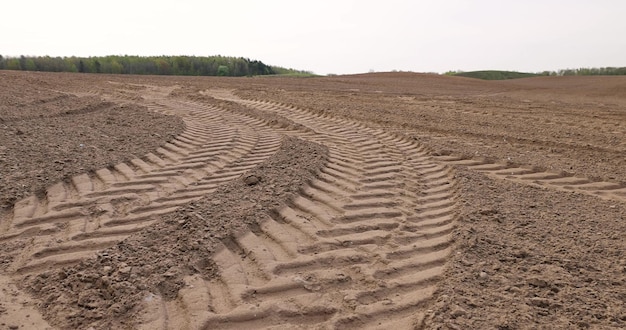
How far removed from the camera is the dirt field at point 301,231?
2.26 metres

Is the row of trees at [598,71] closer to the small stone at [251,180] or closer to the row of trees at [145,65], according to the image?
the row of trees at [145,65]

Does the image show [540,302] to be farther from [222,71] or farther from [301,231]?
[222,71]

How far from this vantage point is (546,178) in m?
4.60

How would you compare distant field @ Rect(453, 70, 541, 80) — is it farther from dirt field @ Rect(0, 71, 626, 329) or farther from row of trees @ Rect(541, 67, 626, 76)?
dirt field @ Rect(0, 71, 626, 329)

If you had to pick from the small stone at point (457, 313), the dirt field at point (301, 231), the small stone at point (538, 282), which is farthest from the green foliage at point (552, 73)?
the small stone at point (457, 313)

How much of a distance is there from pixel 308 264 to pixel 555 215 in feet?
6.48

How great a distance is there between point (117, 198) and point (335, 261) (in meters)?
1.79

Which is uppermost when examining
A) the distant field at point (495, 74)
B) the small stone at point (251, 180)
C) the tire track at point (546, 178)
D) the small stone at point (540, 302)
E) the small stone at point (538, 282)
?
the distant field at point (495, 74)

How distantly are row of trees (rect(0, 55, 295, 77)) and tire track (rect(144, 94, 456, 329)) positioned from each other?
80.7ft

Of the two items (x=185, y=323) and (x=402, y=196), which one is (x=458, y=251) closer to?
(x=402, y=196)

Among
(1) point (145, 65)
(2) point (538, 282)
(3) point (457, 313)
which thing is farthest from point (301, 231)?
(1) point (145, 65)

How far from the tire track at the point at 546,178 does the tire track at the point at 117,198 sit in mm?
2158

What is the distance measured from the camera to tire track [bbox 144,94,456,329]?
2.23m

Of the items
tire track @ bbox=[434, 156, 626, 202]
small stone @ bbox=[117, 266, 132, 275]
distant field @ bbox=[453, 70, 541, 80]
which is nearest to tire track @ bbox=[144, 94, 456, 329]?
small stone @ bbox=[117, 266, 132, 275]
